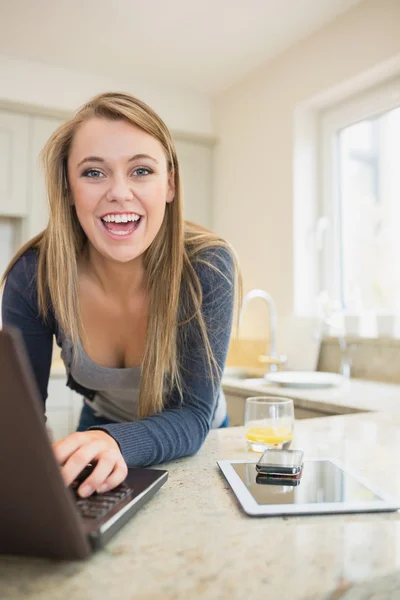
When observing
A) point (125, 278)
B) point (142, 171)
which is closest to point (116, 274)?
point (125, 278)

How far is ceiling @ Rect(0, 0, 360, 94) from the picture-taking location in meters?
2.56

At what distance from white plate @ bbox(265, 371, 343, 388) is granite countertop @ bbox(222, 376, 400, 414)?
2 centimetres

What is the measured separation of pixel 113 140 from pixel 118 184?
0.27 ft

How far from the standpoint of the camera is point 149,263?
1240 millimetres

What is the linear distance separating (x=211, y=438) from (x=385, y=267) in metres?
1.75

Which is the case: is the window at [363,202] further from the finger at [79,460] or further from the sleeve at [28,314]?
the finger at [79,460]

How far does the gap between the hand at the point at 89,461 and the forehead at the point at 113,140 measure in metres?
0.57

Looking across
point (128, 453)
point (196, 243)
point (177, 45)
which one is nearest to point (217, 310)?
point (196, 243)

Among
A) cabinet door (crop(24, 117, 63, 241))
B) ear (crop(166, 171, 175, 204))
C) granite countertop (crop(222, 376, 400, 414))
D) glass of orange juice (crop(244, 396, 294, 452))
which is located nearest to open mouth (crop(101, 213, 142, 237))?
ear (crop(166, 171, 175, 204))

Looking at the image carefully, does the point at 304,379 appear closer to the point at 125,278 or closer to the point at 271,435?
the point at 125,278

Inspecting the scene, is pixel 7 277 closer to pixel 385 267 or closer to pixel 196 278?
pixel 196 278

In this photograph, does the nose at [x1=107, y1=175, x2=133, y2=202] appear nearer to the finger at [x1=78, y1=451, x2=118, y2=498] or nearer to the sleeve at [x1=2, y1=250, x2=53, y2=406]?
the sleeve at [x1=2, y1=250, x2=53, y2=406]

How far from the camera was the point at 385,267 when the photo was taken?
2607mm

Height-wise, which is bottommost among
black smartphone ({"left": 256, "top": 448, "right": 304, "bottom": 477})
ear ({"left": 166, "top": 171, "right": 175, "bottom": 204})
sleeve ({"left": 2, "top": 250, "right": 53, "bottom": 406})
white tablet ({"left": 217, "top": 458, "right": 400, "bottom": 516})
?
white tablet ({"left": 217, "top": 458, "right": 400, "bottom": 516})
